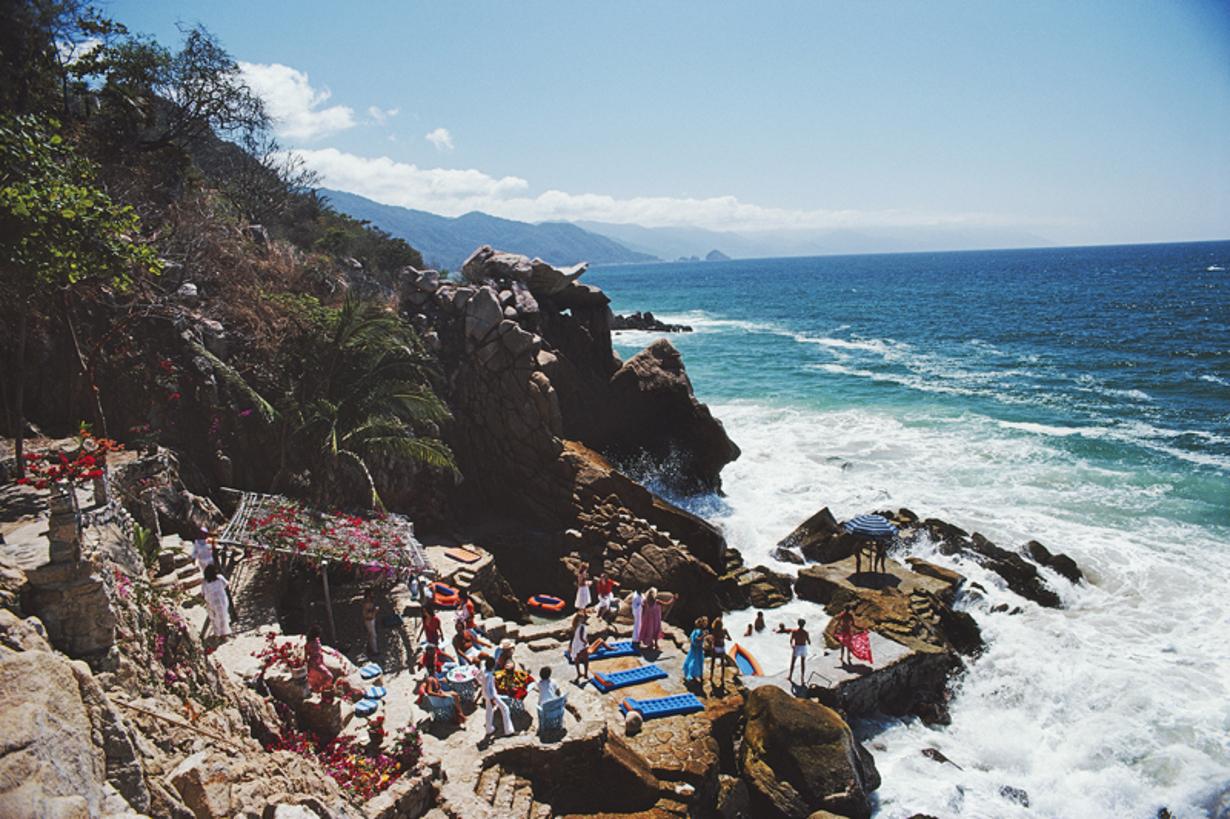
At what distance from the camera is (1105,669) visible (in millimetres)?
16375

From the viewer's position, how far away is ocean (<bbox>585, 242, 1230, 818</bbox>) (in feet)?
45.6

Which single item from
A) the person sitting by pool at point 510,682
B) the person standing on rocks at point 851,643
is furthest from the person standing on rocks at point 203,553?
the person standing on rocks at point 851,643

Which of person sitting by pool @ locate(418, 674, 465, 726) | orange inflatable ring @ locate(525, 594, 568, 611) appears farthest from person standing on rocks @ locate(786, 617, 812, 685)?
person sitting by pool @ locate(418, 674, 465, 726)

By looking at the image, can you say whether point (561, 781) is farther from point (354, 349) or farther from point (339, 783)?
point (354, 349)

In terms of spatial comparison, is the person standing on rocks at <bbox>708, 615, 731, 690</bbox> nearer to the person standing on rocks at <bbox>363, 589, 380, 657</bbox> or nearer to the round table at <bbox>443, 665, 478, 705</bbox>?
the round table at <bbox>443, 665, 478, 705</bbox>

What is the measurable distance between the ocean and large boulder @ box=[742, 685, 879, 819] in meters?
0.94

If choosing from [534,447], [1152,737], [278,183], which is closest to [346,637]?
[534,447]

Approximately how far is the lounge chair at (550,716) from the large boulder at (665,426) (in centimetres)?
1649

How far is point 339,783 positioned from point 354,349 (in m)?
11.9

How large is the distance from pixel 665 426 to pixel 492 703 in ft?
58.8

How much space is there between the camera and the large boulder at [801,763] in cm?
1205

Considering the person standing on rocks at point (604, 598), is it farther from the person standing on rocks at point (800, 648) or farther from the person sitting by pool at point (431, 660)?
the person sitting by pool at point (431, 660)

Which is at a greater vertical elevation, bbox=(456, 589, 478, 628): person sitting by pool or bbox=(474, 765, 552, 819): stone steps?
bbox=(456, 589, 478, 628): person sitting by pool

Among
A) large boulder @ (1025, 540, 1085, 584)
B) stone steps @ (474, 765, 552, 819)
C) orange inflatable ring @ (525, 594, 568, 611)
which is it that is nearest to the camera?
stone steps @ (474, 765, 552, 819)
